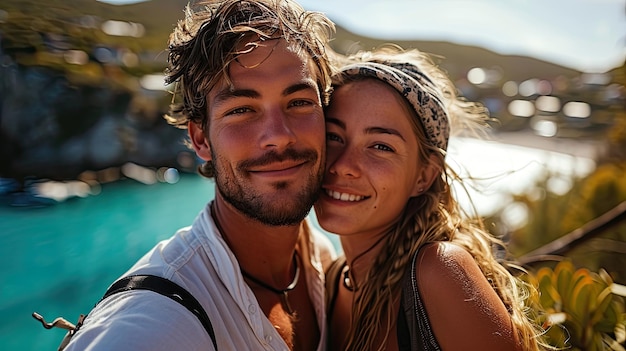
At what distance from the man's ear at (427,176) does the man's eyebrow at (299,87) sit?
0.53 m

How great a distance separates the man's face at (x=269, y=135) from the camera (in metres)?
1.86

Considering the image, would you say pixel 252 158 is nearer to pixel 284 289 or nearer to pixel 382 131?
pixel 382 131

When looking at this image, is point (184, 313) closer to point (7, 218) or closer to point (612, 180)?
point (7, 218)

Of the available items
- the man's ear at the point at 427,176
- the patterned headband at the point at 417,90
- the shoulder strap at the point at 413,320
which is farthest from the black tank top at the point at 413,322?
the patterned headband at the point at 417,90

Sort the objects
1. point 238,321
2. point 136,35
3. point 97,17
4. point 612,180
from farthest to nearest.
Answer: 1. point 612,180
2. point 136,35
3. point 97,17
4. point 238,321

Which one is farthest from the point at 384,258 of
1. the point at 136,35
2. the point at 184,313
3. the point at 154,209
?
the point at 154,209

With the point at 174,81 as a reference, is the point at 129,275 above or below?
below

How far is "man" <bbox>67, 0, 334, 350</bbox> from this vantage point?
5.41 ft

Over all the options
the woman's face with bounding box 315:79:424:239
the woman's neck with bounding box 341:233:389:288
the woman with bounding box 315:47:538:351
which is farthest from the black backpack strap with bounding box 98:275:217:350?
the woman's neck with bounding box 341:233:389:288

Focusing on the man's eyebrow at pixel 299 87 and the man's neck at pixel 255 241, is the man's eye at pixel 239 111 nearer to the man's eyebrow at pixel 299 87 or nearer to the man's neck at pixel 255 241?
the man's eyebrow at pixel 299 87

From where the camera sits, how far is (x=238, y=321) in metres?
1.63

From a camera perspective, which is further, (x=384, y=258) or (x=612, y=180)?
(x=612, y=180)

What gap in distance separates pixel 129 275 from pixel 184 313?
235 mm

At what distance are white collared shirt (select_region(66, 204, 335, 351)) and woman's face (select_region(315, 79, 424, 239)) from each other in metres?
0.44
